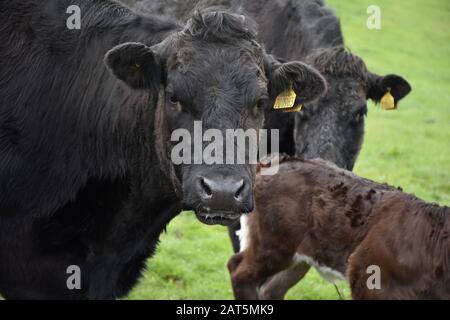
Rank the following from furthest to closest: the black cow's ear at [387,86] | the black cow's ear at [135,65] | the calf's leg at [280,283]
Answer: the black cow's ear at [387,86] < the calf's leg at [280,283] < the black cow's ear at [135,65]

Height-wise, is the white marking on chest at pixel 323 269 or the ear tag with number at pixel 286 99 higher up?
the ear tag with number at pixel 286 99

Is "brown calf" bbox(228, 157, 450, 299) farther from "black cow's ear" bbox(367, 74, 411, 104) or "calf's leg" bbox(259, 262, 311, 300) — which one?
"black cow's ear" bbox(367, 74, 411, 104)

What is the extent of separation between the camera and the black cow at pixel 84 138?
460 cm

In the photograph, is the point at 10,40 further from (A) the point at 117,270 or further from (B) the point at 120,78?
(A) the point at 117,270

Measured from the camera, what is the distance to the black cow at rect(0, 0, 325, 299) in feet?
15.1

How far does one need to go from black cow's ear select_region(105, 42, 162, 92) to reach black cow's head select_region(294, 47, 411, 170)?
256 centimetres

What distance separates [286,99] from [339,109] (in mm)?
2098

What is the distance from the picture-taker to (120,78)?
448 centimetres

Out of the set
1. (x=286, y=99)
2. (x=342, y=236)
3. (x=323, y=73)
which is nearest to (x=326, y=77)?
(x=323, y=73)

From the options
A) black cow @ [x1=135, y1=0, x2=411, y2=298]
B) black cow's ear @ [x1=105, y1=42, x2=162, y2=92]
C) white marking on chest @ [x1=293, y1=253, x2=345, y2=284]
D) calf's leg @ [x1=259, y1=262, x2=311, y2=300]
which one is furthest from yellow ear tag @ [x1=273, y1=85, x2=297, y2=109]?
calf's leg @ [x1=259, y1=262, x2=311, y2=300]

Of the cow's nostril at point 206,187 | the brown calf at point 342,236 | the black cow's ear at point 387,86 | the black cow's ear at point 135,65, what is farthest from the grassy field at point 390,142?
the cow's nostril at point 206,187

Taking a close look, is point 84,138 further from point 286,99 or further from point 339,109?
point 339,109

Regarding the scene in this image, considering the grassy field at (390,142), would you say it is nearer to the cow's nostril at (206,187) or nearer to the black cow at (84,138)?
the black cow at (84,138)

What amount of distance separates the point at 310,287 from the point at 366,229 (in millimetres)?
2260
